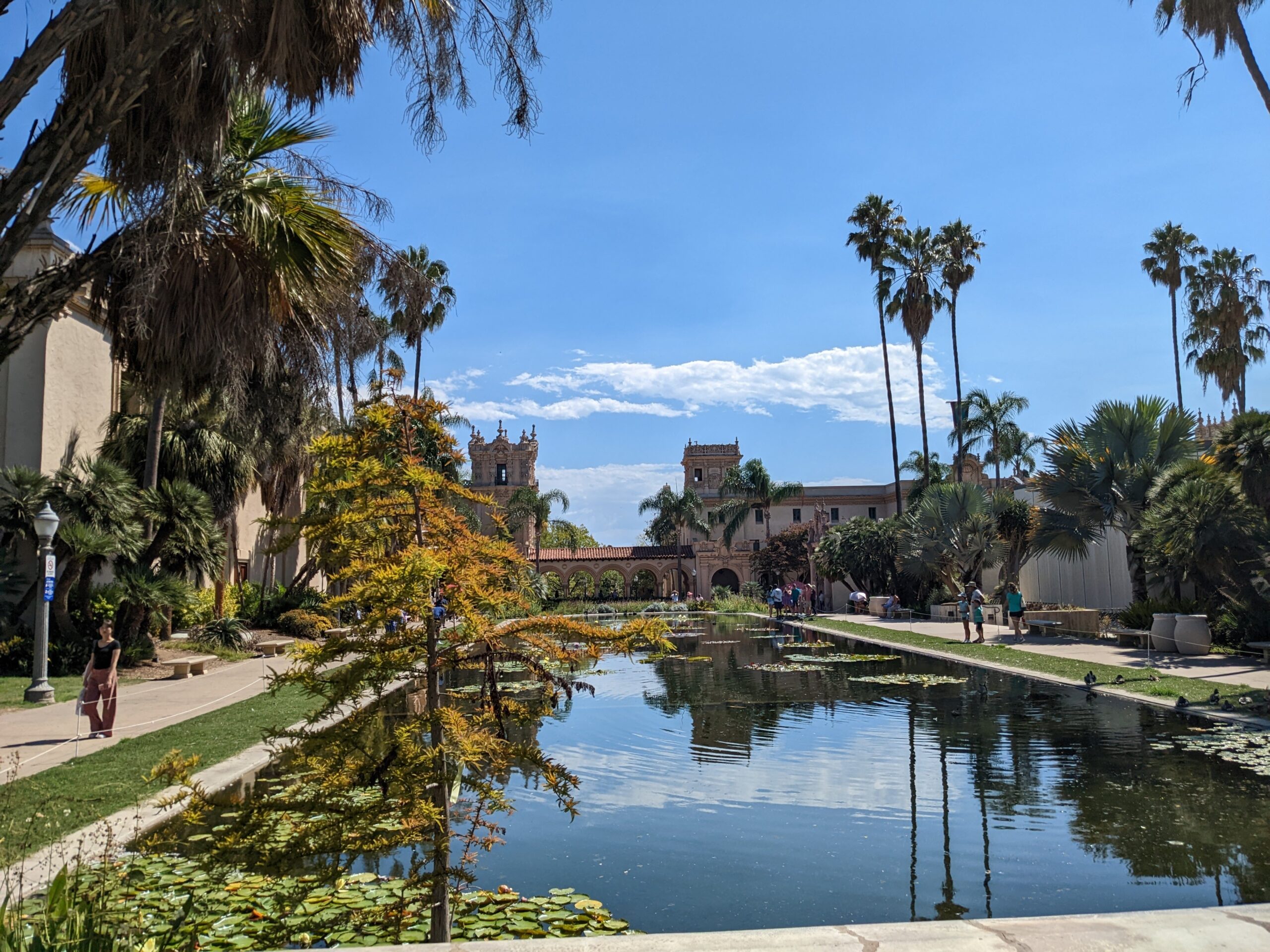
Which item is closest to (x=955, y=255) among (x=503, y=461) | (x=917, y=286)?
(x=917, y=286)

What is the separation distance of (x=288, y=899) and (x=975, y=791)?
598 cm

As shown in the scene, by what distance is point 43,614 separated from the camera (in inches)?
534

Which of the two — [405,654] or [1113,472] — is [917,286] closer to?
[1113,472]

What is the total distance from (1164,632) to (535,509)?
4382 cm

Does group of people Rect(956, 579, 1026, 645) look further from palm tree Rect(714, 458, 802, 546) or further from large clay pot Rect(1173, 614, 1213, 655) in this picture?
palm tree Rect(714, 458, 802, 546)

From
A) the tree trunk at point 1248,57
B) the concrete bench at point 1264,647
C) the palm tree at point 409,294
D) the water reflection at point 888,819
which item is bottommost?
the water reflection at point 888,819

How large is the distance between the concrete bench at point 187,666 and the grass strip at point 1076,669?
16.0 m

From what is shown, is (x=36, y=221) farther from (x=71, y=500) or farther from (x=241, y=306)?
(x=71, y=500)

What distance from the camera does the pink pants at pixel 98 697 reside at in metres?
10.8

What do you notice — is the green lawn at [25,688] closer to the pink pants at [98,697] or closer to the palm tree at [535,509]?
the pink pants at [98,697]

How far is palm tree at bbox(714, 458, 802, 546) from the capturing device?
6197cm

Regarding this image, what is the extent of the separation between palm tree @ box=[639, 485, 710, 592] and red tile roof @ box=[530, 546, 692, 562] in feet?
1.99

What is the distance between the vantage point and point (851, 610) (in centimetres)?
4403

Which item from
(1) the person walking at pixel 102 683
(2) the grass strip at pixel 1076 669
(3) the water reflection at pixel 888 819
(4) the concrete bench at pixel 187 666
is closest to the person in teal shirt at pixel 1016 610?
(2) the grass strip at pixel 1076 669
